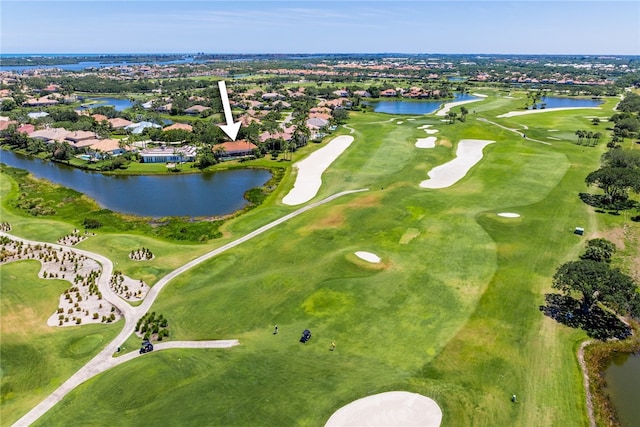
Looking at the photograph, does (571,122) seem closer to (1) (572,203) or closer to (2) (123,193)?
(1) (572,203)

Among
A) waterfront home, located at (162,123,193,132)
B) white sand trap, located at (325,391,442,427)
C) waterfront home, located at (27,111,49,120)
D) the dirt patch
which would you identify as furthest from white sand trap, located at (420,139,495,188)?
waterfront home, located at (27,111,49,120)

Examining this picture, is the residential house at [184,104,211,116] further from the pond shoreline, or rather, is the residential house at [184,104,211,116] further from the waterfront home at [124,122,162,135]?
the pond shoreline

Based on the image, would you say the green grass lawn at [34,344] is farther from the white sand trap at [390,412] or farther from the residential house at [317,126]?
the residential house at [317,126]

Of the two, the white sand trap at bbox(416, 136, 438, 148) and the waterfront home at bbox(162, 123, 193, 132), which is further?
the waterfront home at bbox(162, 123, 193, 132)

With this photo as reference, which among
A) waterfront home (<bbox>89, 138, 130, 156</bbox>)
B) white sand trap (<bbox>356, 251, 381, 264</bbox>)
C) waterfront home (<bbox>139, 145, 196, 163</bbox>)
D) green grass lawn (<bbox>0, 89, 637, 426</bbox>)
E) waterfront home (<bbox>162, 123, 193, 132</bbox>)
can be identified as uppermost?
waterfront home (<bbox>162, 123, 193, 132</bbox>)

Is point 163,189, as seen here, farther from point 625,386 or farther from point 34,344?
point 625,386

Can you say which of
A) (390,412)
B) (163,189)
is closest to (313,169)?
(163,189)

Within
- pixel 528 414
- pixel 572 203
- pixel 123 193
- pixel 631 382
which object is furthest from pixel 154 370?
pixel 572 203
